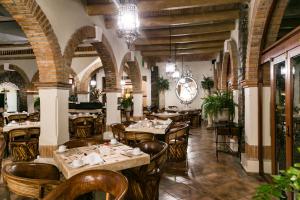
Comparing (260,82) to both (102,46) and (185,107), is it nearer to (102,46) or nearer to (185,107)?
(102,46)

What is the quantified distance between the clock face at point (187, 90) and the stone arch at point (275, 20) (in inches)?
356

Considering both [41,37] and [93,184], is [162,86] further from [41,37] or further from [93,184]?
[93,184]

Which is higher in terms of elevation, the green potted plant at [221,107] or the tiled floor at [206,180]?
the green potted plant at [221,107]

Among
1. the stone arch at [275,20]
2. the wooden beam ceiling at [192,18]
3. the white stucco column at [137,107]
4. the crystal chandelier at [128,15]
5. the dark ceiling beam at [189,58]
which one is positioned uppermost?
the dark ceiling beam at [189,58]

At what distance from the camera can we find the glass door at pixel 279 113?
12.0 feet

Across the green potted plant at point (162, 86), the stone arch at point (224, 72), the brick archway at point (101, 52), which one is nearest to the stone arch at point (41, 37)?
the brick archway at point (101, 52)

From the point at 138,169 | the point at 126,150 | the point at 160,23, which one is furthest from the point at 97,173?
the point at 160,23

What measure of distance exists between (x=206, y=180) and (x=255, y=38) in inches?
107

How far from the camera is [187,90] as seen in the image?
1356 centimetres

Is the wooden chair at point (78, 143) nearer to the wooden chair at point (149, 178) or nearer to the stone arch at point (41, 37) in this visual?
the wooden chair at point (149, 178)

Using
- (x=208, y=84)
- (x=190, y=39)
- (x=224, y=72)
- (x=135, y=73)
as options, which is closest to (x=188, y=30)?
(x=190, y=39)

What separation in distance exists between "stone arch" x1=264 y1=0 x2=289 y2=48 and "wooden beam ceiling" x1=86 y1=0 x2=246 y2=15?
2.75ft

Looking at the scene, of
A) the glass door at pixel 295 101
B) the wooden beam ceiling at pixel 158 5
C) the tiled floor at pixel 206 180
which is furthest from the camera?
the wooden beam ceiling at pixel 158 5

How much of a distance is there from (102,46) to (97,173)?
→ 16.3 feet
